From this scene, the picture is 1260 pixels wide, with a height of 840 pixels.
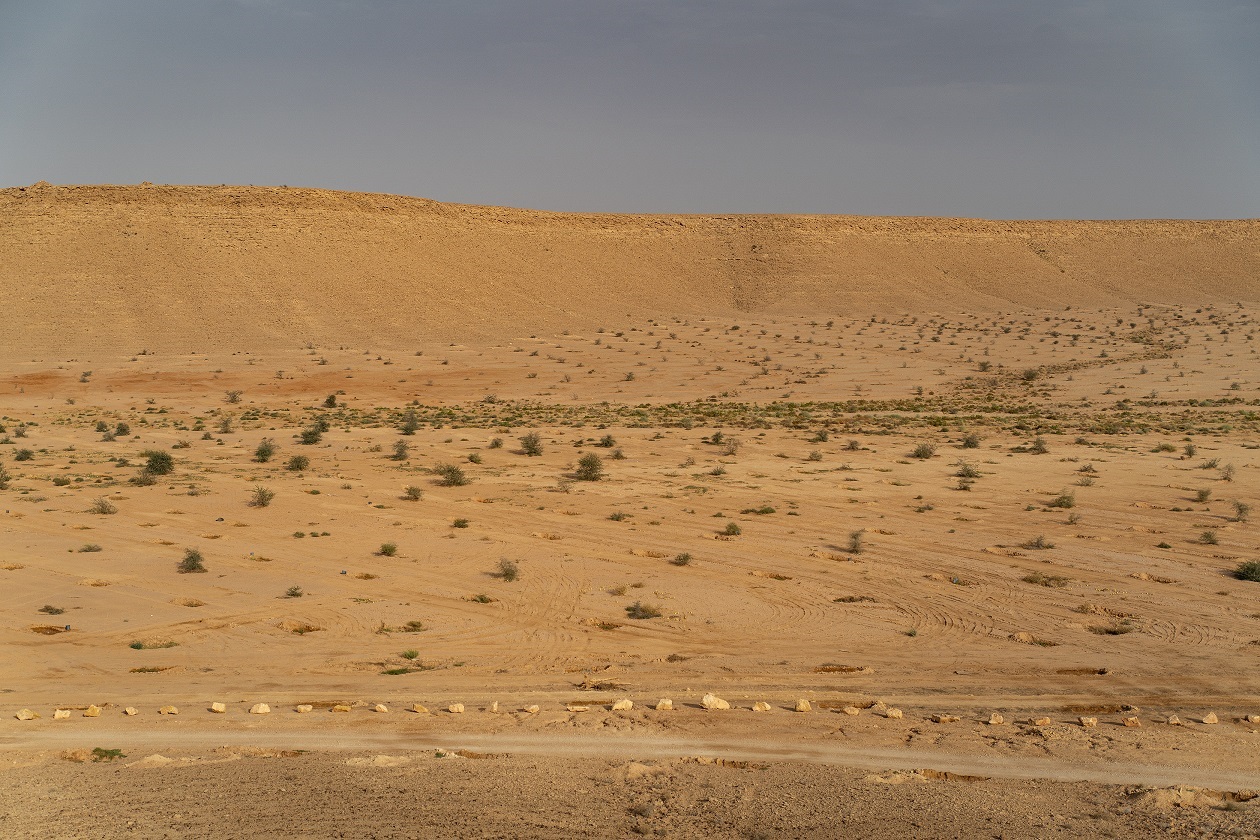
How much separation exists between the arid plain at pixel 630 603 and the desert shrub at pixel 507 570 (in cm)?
4

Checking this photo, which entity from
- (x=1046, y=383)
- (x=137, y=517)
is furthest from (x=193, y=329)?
(x=1046, y=383)

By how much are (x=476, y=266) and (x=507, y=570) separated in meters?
60.3

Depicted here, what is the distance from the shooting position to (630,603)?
1332 cm

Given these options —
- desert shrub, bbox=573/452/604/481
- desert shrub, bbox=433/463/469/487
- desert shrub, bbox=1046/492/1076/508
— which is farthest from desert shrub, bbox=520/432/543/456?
desert shrub, bbox=1046/492/1076/508

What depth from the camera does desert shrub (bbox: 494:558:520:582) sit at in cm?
1439

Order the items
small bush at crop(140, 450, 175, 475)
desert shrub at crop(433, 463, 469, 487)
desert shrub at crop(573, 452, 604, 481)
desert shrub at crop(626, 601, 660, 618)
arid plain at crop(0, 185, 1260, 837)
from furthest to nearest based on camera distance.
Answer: desert shrub at crop(573, 452, 604, 481), small bush at crop(140, 450, 175, 475), desert shrub at crop(433, 463, 469, 487), desert shrub at crop(626, 601, 660, 618), arid plain at crop(0, 185, 1260, 837)

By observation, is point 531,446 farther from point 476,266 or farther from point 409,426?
point 476,266

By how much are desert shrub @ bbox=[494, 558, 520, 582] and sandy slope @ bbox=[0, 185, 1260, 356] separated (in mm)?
43903

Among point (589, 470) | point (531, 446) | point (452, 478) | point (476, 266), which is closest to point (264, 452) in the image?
point (452, 478)

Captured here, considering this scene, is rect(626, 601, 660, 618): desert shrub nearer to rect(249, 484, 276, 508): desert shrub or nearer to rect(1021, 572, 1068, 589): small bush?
rect(1021, 572, 1068, 589): small bush

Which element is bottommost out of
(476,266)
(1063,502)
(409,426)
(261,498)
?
(409,426)

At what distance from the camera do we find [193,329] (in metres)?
56.3

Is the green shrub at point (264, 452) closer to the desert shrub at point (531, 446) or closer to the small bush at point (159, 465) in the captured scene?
the small bush at point (159, 465)

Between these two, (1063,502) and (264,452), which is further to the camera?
(264,452)
